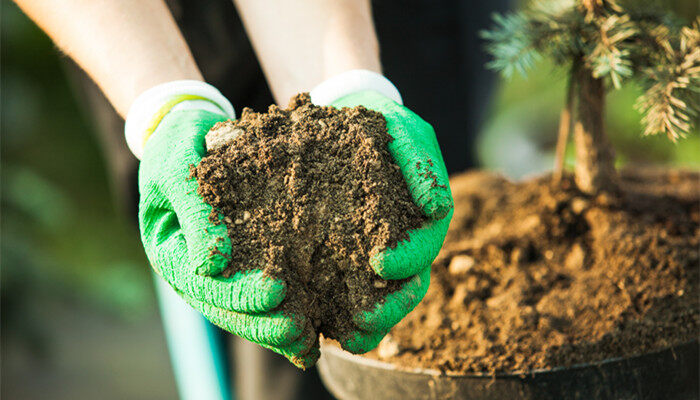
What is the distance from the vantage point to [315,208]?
694 mm

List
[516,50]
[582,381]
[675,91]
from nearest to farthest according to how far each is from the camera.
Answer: [582,381], [675,91], [516,50]

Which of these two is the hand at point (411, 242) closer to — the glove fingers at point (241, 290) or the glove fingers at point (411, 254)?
the glove fingers at point (411, 254)

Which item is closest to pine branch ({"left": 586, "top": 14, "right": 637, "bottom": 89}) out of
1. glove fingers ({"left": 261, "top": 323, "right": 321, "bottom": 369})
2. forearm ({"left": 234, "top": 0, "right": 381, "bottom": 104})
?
forearm ({"left": 234, "top": 0, "right": 381, "bottom": 104})

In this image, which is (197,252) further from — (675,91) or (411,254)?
(675,91)

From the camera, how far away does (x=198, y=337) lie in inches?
73.8

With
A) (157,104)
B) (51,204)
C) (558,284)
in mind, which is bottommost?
(51,204)

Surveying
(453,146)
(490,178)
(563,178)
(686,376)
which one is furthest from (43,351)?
(686,376)

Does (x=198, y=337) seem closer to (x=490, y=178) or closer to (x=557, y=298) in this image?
(x=490, y=178)

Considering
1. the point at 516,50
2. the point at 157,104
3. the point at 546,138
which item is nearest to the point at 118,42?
the point at 157,104

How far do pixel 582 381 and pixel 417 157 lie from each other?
0.40m

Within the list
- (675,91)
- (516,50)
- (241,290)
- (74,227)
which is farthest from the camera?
(74,227)

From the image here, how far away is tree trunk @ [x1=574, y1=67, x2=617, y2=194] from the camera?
3.40ft

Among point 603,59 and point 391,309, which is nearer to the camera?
point 391,309

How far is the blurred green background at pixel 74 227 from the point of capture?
243 centimetres
